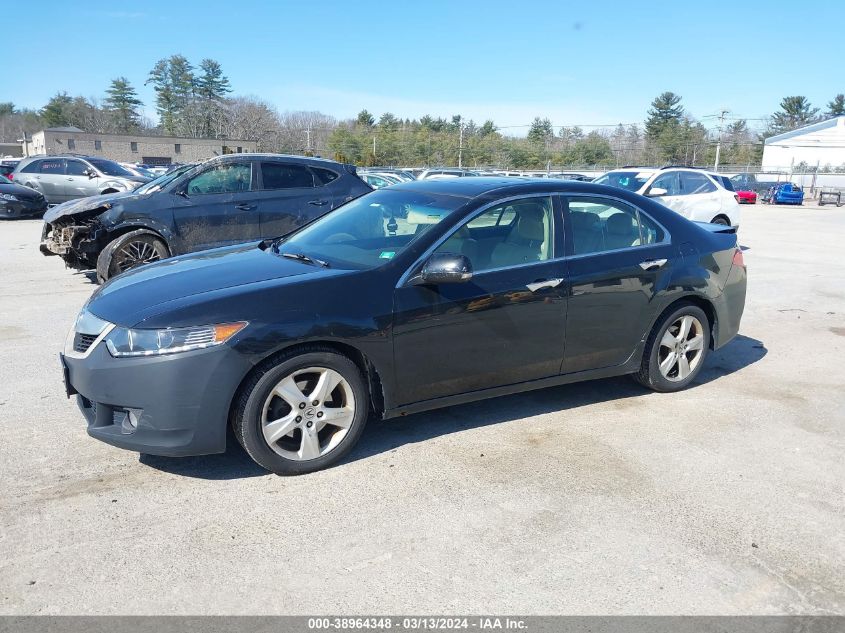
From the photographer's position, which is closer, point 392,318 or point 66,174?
point 392,318

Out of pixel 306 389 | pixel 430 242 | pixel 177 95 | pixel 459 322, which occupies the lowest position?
pixel 306 389

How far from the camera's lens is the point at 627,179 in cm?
1388

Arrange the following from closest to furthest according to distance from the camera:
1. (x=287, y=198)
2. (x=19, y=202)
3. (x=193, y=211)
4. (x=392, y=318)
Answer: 1. (x=392, y=318)
2. (x=193, y=211)
3. (x=287, y=198)
4. (x=19, y=202)

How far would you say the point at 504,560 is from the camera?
3086mm

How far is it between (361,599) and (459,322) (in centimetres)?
184

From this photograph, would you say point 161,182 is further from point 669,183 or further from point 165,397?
point 669,183

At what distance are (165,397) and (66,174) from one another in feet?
67.3

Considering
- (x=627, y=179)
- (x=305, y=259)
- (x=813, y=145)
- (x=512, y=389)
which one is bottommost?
(x=512, y=389)

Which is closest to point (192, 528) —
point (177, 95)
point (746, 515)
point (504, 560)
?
point (504, 560)

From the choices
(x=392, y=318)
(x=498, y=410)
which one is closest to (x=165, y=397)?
(x=392, y=318)

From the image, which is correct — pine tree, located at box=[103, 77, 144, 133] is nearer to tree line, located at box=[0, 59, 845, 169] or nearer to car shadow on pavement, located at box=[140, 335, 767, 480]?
tree line, located at box=[0, 59, 845, 169]

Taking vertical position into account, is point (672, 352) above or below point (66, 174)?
below

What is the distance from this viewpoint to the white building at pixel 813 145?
68438 millimetres

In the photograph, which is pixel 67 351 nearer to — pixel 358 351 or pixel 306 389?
pixel 306 389
